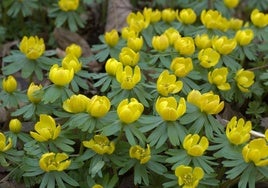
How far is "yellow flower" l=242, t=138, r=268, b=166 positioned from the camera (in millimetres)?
2139

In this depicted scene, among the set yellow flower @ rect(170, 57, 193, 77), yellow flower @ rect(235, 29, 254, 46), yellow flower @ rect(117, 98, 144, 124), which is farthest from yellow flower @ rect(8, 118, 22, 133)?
yellow flower @ rect(235, 29, 254, 46)

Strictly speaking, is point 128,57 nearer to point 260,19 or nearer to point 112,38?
point 112,38

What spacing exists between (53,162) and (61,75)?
439 millimetres

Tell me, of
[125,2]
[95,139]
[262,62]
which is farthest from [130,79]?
[125,2]

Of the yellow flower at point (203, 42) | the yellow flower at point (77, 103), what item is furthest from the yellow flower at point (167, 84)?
the yellow flower at point (203, 42)

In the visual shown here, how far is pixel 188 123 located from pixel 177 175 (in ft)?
0.91

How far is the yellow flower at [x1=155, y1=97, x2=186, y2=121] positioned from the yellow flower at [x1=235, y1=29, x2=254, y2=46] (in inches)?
34.6

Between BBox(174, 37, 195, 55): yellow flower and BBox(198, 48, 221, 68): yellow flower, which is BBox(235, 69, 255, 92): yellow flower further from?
BBox(174, 37, 195, 55): yellow flower

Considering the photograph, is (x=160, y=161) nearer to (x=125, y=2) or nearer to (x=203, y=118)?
(x=203, y=118)

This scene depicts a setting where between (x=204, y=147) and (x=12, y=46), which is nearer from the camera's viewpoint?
(x=204, y=147)

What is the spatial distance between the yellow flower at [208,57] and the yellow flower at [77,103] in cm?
76

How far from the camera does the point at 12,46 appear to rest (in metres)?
3.92

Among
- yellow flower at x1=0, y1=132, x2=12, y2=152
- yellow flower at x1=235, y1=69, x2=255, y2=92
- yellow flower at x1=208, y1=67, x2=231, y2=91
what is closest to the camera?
yellow flower at x1=0, y1=132, x2=12, y2=152

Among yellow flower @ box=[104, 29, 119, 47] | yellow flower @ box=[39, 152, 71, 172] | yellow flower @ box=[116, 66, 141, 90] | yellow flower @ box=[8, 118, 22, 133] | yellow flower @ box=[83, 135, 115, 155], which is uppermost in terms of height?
yellow flower @ box=[116, 66, 141, 90]
